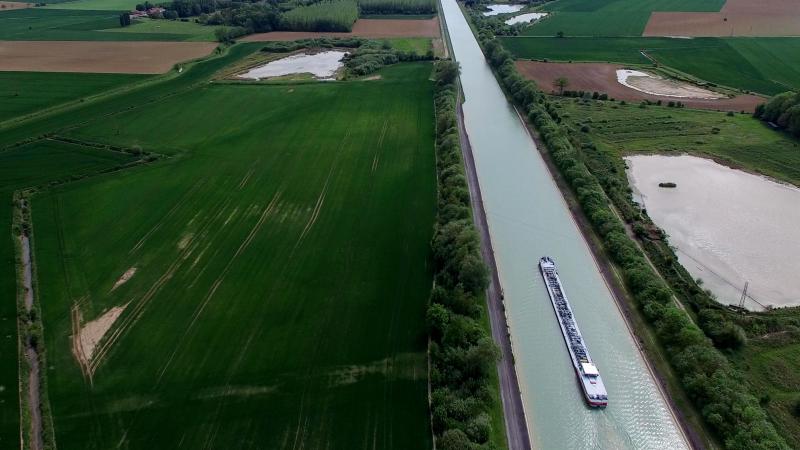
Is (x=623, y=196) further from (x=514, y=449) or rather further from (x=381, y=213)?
(x=514, y=449)

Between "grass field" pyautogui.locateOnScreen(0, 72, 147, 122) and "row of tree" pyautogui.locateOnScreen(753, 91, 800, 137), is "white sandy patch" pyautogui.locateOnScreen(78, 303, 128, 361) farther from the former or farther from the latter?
"row of tree" pyautogui.locateOnScreen(753, 91, 800, 137)

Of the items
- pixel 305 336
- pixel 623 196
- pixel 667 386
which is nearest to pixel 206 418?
pixel 305 336

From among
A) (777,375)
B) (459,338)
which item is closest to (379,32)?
(459,338)

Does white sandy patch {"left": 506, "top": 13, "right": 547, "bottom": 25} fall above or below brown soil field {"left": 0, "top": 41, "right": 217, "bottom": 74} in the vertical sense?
above

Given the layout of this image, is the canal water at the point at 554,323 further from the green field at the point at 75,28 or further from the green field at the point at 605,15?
the green field at the point at 75,28

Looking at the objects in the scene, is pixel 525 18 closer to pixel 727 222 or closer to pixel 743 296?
pixel 727 222

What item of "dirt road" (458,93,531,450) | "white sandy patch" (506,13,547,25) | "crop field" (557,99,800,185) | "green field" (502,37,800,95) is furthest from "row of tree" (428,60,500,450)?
"white sandy patch" (506,13,547,25)
